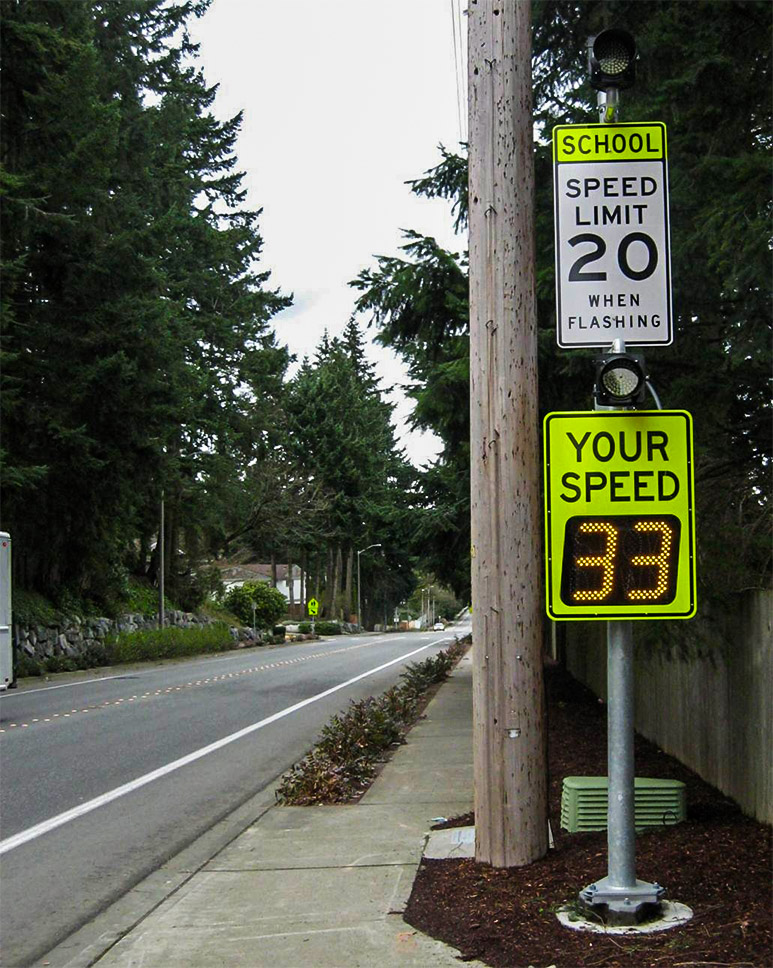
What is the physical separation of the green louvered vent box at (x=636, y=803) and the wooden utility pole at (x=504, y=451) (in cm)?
74

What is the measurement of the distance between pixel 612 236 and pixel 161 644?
3283cm

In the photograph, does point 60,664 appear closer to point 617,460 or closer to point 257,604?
point 617,460

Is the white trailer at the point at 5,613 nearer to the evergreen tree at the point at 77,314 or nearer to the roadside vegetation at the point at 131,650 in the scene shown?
the evergreen tree at the point at 77,314

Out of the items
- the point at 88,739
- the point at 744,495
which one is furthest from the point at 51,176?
the point at 744,495

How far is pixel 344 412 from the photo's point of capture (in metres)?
78.8

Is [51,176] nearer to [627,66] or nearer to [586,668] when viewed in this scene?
[586,668]

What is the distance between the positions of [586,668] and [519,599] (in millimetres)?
11370

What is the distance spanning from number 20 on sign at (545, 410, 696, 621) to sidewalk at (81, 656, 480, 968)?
175 centimetres

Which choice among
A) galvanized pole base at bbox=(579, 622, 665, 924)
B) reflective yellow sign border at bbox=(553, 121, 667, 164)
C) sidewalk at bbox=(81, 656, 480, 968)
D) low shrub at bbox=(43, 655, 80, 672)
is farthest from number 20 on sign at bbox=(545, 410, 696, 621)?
low shrub at bbox=(43, 655, 80, 672)

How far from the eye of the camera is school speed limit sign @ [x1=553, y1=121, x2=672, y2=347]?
5.65 m

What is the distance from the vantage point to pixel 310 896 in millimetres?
6160

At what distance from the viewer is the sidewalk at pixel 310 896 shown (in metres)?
5.14

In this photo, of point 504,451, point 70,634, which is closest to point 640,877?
point 504,451

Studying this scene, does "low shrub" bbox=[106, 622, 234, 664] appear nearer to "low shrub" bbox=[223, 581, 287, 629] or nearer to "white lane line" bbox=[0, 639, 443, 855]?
"white lane line" bbox=[0, 639, 443, 855]
